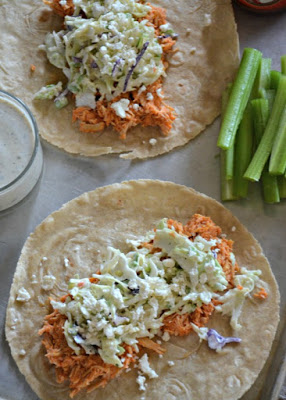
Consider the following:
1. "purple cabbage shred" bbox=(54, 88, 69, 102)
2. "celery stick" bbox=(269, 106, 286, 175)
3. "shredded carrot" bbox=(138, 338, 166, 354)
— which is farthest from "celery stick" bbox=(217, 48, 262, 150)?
"shredded carrot" bbox=(138, 338, 166, 354)

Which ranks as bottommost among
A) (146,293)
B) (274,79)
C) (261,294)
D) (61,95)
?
(261,294)

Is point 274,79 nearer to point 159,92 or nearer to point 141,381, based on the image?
point 159,92

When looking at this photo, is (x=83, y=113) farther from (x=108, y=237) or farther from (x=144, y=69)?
(x=108, y=237)

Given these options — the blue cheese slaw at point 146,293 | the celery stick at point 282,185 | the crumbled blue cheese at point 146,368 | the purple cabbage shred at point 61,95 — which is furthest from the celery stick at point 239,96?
the crumbled blue cheese at point 146,368

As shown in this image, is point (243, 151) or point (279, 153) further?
point (243, 151)

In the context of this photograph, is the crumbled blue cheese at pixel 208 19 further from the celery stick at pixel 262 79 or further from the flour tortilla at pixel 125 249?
the flour tortilla at pixel 125 249

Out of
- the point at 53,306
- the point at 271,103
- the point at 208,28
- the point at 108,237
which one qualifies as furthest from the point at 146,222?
the point at 208,28

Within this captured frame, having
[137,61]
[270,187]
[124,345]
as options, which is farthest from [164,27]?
[124,345]
